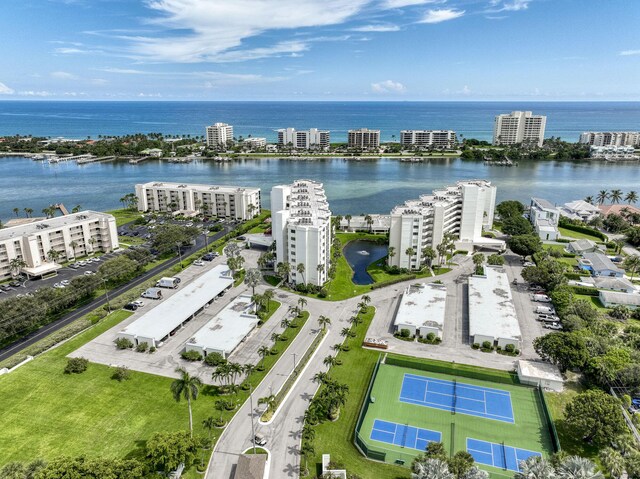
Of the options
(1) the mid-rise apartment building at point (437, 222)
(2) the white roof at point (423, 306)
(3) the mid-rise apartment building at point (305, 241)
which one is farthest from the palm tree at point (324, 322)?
(1) the mid-rise apartment building at point (437, 222)

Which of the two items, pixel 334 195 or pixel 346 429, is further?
pixel 334 195

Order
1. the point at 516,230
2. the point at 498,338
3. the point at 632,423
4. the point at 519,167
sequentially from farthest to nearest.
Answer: the point at 519,167 → the point at 516,230 → the point at 498,338 → the point at 632,423

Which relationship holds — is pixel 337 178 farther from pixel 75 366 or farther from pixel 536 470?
pixel 536 470

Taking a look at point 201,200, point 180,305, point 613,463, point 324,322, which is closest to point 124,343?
point 180,305

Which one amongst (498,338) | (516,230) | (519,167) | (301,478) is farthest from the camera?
(519,167)

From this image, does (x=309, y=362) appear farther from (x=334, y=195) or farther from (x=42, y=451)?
(x=334, y=195)

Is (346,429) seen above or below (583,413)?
below

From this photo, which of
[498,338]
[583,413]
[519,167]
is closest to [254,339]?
[498,338]
